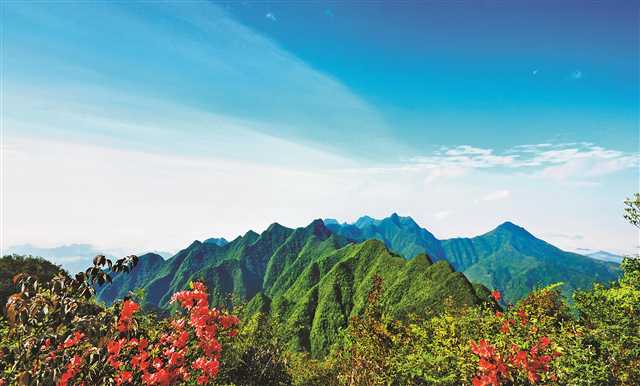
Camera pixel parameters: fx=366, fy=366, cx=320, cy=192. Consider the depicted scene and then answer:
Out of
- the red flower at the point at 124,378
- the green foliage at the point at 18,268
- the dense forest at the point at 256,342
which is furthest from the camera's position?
the green foliage at the point at 18,268

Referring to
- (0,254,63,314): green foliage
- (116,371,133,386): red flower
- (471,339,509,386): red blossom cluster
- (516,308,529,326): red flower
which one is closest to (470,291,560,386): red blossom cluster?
(471,339,509,386): red blossom cluster

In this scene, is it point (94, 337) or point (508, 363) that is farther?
point (508, 363)

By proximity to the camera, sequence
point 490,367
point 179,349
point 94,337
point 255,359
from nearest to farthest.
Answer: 1. point 94,337
2. point 179,349
3. point 490,367
4. point 255,359

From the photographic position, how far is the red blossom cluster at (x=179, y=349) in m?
6.30

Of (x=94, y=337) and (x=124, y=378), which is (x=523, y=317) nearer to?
(x=124, y=378)

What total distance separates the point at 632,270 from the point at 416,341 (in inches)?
669

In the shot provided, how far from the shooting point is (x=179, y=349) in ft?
24.1

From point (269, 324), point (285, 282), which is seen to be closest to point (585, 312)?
point (269, 324)

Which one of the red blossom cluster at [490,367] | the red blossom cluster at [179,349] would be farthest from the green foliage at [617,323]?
the red blossom cluster at [179,349]

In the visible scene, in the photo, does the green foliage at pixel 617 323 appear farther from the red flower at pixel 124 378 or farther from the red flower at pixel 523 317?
the red flower at pixel 124 378

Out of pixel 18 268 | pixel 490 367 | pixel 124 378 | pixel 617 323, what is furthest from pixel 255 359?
pixel 18 268

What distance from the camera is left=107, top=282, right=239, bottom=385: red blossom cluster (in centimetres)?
630

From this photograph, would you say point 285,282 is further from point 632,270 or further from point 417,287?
point 632,270

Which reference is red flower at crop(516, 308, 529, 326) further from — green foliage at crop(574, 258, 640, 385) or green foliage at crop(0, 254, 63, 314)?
green foliage at crop(0, 254, 63, 314)
